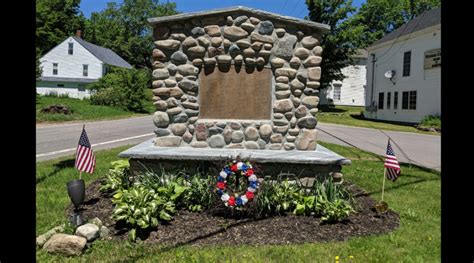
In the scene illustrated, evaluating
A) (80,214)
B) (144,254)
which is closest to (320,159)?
(144,254)

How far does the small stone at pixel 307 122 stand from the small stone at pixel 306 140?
0.25 ft

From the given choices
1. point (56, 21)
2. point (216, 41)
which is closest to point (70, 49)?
point (56, 21)

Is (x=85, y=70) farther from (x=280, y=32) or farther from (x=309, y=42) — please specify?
(x=309, y=42)

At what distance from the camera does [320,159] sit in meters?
5.25

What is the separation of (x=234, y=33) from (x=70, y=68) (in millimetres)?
40848

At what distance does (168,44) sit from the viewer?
20.1 ft

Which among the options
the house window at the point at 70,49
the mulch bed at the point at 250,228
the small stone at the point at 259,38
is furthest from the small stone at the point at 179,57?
the house window at the point at 70,49

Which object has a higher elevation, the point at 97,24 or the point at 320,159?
the point at 97,24

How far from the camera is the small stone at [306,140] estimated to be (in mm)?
6316

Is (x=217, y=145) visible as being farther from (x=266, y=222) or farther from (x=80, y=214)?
(x=80, y=214)

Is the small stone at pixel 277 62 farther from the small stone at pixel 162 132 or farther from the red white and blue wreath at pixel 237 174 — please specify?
the small stone at pixel 162 132

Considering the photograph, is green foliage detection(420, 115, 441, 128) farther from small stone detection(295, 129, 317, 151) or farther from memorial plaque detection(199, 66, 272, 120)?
memorial plaque detection(199, 66, 272, 120)

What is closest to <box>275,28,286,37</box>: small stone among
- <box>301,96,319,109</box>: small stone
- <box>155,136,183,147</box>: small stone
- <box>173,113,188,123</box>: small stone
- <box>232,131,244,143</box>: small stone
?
<box>301,96,319,109</box>: small stone
